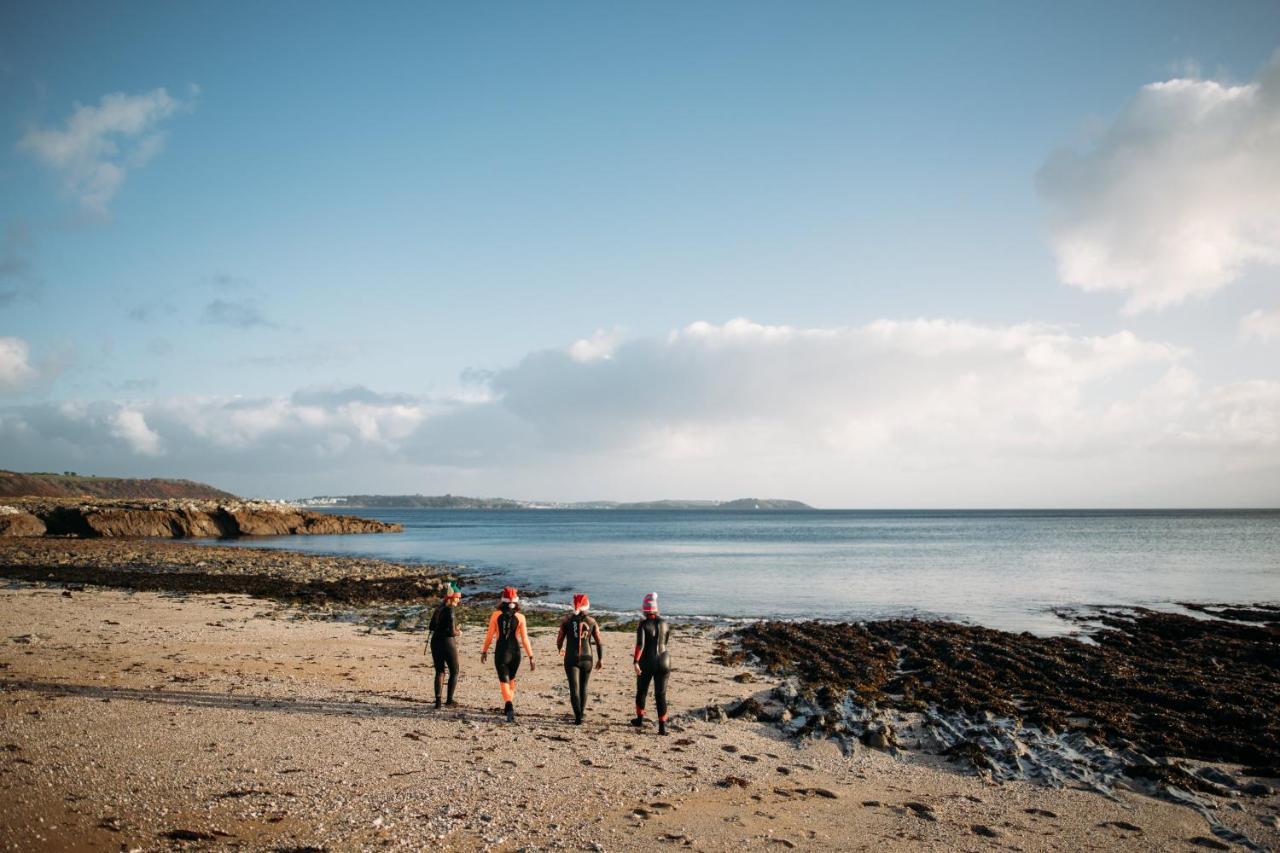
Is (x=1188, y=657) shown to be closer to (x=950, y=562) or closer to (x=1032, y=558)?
(x=950, y=562)

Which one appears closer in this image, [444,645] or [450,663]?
[444,645]

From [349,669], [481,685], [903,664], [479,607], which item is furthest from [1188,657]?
[479,607]

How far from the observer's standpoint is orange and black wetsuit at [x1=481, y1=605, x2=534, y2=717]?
1239 centimetres

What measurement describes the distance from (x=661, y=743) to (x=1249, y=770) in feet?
30.5

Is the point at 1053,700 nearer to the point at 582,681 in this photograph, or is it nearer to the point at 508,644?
the point at 582,681

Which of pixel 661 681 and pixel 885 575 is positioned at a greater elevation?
pixel 661 681

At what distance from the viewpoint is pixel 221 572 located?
128 ft

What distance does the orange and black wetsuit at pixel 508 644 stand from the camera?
12391mm

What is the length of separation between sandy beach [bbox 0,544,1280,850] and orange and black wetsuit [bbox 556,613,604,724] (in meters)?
0.54

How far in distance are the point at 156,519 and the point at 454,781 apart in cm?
7879

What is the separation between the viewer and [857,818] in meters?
8.90

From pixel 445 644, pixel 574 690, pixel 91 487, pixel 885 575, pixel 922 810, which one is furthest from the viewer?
pixel 91 487

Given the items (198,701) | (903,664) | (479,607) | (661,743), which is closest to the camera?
(661,743)

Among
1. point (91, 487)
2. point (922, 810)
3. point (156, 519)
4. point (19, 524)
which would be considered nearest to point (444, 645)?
point (922, 810)
